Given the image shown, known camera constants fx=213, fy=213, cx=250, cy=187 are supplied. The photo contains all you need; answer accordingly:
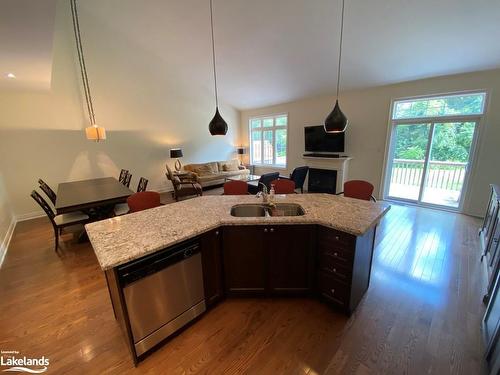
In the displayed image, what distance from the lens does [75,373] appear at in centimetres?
158

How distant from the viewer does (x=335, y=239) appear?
6.29ft

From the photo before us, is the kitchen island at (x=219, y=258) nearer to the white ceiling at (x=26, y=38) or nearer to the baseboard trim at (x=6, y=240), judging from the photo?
the white ceiling at (x=26, y=38)

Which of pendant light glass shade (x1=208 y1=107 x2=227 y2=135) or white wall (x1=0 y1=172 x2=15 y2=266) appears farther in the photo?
white wall (x1=0 y1=172 x2=15 y2=266)

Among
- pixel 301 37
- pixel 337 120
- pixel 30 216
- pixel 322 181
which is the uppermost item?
pixel 301 37

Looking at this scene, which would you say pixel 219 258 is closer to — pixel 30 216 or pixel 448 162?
pixel 448 162

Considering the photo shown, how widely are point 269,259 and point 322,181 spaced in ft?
15.6

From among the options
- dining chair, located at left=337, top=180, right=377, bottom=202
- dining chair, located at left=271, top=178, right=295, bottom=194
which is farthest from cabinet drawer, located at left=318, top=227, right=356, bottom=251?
dining chair, located at left=337, top=180, right=377, bottom=202

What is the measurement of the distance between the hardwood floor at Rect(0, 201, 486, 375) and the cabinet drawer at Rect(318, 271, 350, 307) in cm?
14

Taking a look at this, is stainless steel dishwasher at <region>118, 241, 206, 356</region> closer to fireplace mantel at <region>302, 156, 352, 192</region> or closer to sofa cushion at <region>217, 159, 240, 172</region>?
fireplace mantel at <region>302, 156, 352, 192</region>

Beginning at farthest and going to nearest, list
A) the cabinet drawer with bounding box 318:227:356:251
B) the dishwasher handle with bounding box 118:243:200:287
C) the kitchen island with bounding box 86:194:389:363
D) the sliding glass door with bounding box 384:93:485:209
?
the sliding glass door with bounding box 384:93:485:209, the cabinet drawer with bounding box 318:227:356:251, the kitchen island with bounding box 86:194:389:363, the dishwasher handle with bounding box 118:243:200:287

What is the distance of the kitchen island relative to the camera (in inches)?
61.9

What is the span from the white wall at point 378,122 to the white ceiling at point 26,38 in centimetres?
584

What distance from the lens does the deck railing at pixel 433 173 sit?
4523 mm

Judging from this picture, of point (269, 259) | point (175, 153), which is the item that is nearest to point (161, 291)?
point (269, 259)
